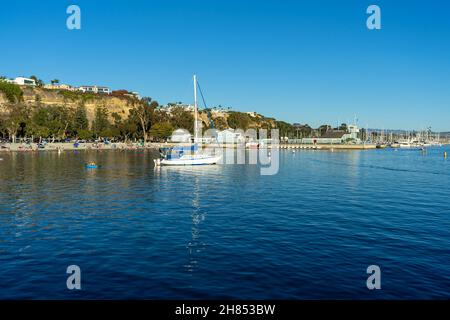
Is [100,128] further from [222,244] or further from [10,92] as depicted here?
[222,244]

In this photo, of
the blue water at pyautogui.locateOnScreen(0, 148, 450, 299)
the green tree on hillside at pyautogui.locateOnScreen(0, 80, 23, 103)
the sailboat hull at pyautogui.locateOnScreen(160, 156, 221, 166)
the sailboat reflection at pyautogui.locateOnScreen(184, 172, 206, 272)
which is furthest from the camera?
the green tree on hillside at pyautogui.locateOnScreen(0, 80, 23, 103)

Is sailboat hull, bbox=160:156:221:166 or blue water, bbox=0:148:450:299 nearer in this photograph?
blue water, bbox=0:148:450:299

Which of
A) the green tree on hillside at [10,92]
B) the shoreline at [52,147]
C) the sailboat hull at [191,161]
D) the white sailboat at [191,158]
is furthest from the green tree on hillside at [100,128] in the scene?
the sailboat hull at [191,161]

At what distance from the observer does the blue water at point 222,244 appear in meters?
16.5

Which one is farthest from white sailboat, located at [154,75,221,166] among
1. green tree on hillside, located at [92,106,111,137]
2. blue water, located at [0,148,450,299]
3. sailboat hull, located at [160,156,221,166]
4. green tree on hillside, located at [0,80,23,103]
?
green tree on hillside, located at [0,80,23,103]

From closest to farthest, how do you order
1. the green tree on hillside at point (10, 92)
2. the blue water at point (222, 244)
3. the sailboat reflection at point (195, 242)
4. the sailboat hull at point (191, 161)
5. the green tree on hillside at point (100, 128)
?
the blue water at point (222, 244) < the sailboat reflection at point (195, 242) < the sailboat hull at point (191, 161) < the green tree on hillside at point (100, 128) < the green tree on hillside at point (10, 92)

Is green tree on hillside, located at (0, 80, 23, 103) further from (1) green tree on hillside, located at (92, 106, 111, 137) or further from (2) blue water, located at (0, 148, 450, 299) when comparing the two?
(2) blue water, located at (0, 148, 450, 299)

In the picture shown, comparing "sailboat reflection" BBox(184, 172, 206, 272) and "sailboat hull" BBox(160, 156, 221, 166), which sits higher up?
"sailboat hull" BBox(160, 156, 221, 166)

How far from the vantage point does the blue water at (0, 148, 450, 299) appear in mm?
16453

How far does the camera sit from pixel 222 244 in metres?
23.2

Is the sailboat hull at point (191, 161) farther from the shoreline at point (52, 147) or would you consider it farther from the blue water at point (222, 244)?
the shoreline at point (52, 147)

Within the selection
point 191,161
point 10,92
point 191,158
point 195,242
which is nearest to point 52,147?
point 10,92
